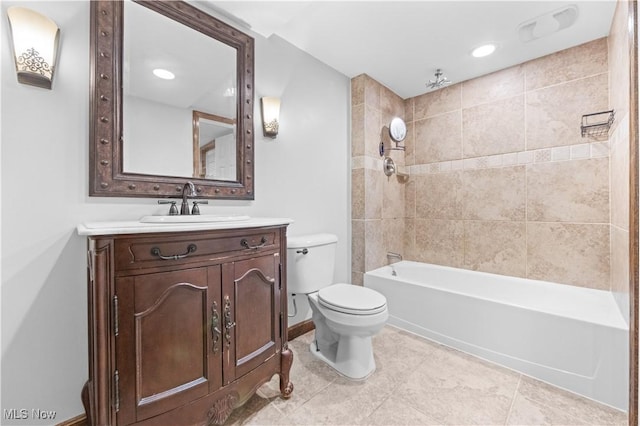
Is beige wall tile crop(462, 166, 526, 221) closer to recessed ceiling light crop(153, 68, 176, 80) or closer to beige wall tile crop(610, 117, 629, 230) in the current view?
beige wall tile crop(610, 117, 629, 230)

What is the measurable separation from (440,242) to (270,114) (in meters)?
2.06

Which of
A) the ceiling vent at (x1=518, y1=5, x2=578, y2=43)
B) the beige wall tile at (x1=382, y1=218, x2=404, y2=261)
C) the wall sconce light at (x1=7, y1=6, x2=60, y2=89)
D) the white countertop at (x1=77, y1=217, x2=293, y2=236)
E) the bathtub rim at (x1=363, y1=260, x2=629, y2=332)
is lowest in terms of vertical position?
the bathtub rim at (x1=363, y1=260, x2=629, y2=332)

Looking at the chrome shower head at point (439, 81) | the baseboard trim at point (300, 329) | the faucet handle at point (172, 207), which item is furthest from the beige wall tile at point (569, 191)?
the faucet handle at point (172, 207)

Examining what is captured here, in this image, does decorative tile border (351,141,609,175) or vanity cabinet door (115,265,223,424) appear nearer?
vanity cabinet door (115,265,223,424)

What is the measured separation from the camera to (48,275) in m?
1.09

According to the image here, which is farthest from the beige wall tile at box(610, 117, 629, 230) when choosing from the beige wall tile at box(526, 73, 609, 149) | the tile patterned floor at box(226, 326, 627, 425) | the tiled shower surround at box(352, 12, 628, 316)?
the tile patterned floor at box(226, 326, 627, 425)

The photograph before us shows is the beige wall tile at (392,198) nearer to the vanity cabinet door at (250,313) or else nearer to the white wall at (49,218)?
the vanity cabinet door at (250,313)

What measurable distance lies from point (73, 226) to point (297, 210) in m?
1.26

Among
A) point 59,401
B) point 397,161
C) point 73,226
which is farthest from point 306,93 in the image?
point 59,401

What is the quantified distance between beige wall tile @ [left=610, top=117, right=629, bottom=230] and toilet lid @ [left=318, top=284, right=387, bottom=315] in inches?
51.0

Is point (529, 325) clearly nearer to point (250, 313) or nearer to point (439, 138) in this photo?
point (250, 313)

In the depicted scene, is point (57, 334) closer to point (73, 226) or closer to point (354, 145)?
point (73, 226)

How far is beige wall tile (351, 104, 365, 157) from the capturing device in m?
2.41

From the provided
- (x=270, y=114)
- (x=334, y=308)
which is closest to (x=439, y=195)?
(x=334, y=308)
